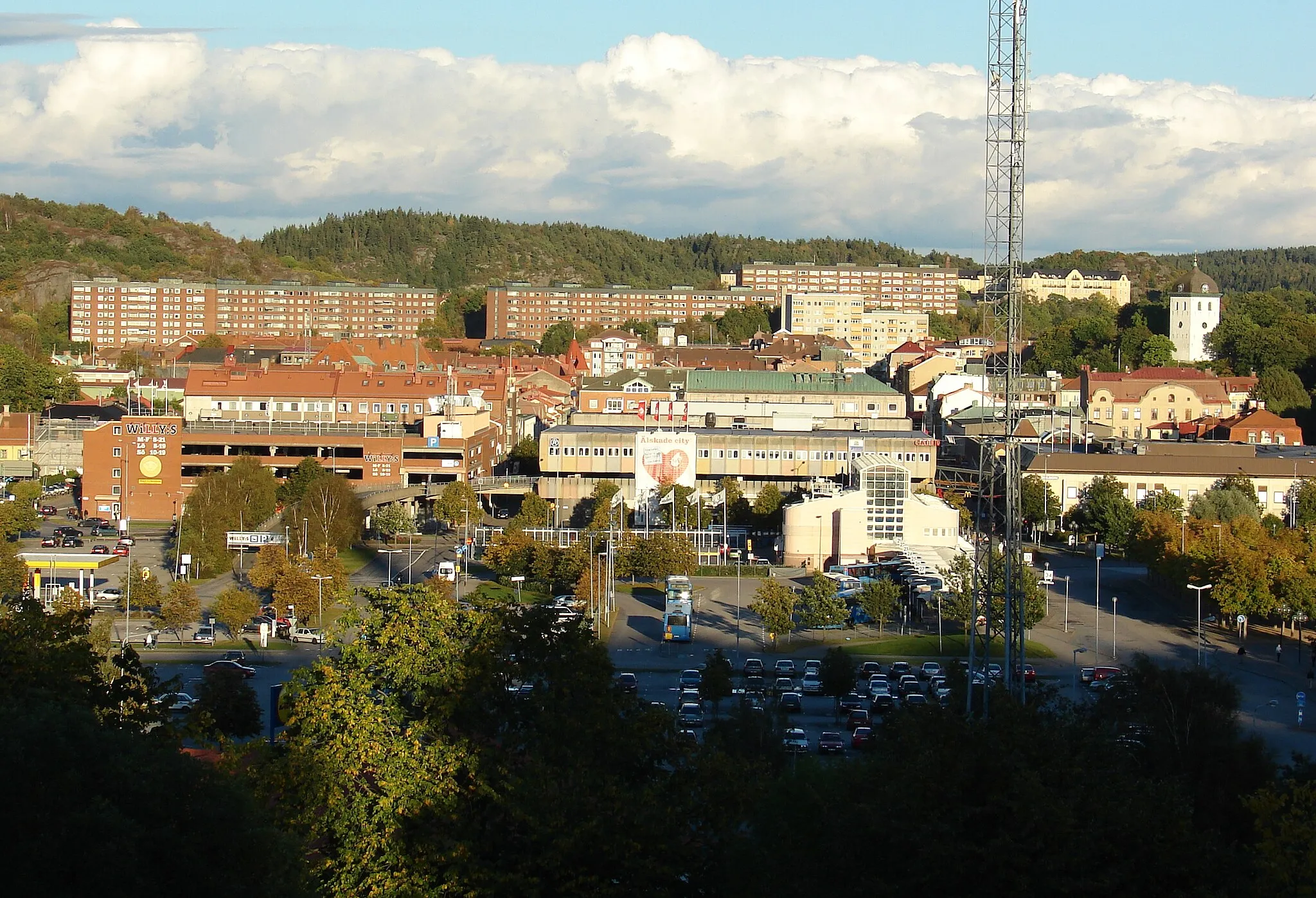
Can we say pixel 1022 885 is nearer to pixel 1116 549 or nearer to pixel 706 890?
pixel 706 890

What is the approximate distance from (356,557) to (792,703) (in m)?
18.6

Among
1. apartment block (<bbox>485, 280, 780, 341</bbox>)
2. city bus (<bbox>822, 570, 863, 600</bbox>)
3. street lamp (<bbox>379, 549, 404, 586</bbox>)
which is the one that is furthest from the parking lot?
apartment block (<bbox>485, 280, 780, 341</bbox>)

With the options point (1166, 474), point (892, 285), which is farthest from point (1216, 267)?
point (1166, 474)

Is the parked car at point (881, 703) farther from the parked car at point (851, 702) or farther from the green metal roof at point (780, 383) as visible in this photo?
the green metal roof at point (780, 383)

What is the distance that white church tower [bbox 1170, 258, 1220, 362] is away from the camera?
80.4 metres

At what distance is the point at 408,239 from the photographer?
461 feet

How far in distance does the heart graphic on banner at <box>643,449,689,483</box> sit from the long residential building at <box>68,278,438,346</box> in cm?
5473

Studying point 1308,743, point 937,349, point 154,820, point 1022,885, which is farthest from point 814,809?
point 937,349

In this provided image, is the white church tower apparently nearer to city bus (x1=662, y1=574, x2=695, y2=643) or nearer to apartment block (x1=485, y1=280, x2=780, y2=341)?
apartment block (x1=485, y1=280, x2=780, y2=341)

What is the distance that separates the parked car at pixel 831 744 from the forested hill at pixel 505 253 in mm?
110949

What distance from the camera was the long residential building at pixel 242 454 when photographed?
47.9 m

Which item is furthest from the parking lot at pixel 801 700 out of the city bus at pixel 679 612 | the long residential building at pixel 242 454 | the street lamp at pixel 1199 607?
the long residential building at pixel 242 454

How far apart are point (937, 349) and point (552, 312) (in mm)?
36326

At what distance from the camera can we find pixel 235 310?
333ft
